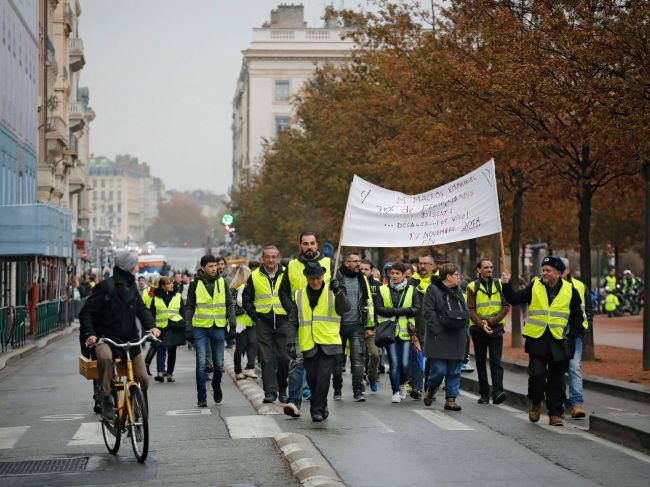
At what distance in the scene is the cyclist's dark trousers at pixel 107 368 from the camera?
12654 millimetres

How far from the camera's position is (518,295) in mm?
15492

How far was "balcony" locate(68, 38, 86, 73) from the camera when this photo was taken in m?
86.8

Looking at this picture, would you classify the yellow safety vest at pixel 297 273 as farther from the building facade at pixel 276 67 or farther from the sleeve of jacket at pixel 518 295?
the building facade at pixel 276 67

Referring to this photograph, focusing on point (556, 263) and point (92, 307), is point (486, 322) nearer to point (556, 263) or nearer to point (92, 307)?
point (556, 263)

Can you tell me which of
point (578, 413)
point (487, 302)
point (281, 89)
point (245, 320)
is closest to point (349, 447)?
point (578, 413)

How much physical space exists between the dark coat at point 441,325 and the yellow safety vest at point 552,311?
5.58ft

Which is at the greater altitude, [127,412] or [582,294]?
[582,294]

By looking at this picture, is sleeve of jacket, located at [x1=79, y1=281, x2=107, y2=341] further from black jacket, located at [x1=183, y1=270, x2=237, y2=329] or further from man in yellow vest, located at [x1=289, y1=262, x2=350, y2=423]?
black jacket, located at [x1=183, y1=270, x2=237, y2=329]

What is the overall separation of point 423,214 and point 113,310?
6451 millimetres

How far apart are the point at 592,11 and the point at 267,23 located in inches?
4099

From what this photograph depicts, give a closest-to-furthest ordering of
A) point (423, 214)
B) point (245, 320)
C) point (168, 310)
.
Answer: point (423, 214)
point (245, 320)
point (168, 310)

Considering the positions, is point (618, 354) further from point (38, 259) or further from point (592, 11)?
point (38, 259)

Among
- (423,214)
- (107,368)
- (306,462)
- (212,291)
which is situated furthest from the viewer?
(423,214)

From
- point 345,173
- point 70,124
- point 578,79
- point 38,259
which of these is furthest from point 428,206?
point 70,124
